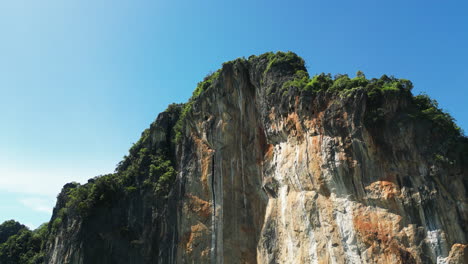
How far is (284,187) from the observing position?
20.7 meters

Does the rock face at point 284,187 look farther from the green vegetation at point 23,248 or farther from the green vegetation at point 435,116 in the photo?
the green vegetation at point 23,248

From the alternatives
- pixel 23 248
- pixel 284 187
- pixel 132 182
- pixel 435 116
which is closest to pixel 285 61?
pixel 284 187

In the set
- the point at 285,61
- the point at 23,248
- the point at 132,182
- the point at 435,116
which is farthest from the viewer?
the point at 23,248

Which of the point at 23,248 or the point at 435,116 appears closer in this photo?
the point at 435,116

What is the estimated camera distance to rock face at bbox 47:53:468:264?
1567 centimetres

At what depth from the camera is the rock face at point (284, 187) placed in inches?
617

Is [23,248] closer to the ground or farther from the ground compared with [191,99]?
closer to the ground

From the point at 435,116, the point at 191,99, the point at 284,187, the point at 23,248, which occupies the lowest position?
the point at 23,248

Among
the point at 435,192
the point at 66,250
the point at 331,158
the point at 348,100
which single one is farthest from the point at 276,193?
the point at 66,250

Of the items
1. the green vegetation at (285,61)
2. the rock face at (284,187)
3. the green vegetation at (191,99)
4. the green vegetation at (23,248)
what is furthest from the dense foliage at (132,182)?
the green vegetation at (285,61)

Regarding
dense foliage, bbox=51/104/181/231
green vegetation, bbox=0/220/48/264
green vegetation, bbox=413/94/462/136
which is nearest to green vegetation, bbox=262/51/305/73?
green vegetation, bbox=413/94/462/136

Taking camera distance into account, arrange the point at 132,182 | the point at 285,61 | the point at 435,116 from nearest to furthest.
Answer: the point at 435,116 → the point at 285,61 → the point at 132,182

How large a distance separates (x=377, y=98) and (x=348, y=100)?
1373mm

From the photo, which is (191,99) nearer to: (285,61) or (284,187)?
(285,61)
